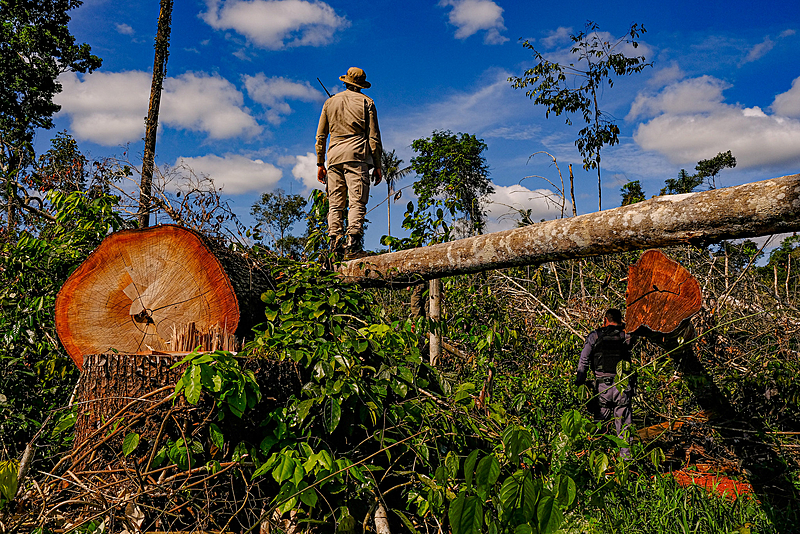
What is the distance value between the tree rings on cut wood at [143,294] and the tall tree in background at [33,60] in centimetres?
1594

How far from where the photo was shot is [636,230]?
2299 millimetres

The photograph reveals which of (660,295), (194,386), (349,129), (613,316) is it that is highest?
(349,129)

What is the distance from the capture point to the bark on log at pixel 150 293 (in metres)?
2.83

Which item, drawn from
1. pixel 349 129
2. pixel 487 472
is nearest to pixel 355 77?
pixel 349 129

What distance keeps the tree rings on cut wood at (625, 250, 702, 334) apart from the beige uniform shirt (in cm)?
254

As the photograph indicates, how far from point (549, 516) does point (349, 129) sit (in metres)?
3.80

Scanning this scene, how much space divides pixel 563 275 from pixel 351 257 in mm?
3785

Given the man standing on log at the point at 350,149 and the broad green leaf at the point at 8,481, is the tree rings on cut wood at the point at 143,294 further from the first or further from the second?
the man standing on log at the point at 350,149

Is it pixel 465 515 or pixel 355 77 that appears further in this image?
pixel 355 77

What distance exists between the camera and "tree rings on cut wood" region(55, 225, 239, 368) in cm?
283

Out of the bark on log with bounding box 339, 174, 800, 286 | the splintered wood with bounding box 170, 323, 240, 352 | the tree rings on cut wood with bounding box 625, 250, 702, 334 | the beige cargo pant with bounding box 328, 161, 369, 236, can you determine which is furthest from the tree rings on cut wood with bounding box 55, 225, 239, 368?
the tree rings on cut wood with bounding box 625, 250, 702, 334

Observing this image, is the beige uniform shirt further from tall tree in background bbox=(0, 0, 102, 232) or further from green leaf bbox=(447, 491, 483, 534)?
tall tree in background bbox=(0, 0, 102, 232)

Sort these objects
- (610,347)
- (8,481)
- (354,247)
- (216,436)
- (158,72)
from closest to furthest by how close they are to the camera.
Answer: (8,481) < (216,436) < (354,247) < (610,347) < (158,72)

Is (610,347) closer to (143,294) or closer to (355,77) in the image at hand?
(355,77)
